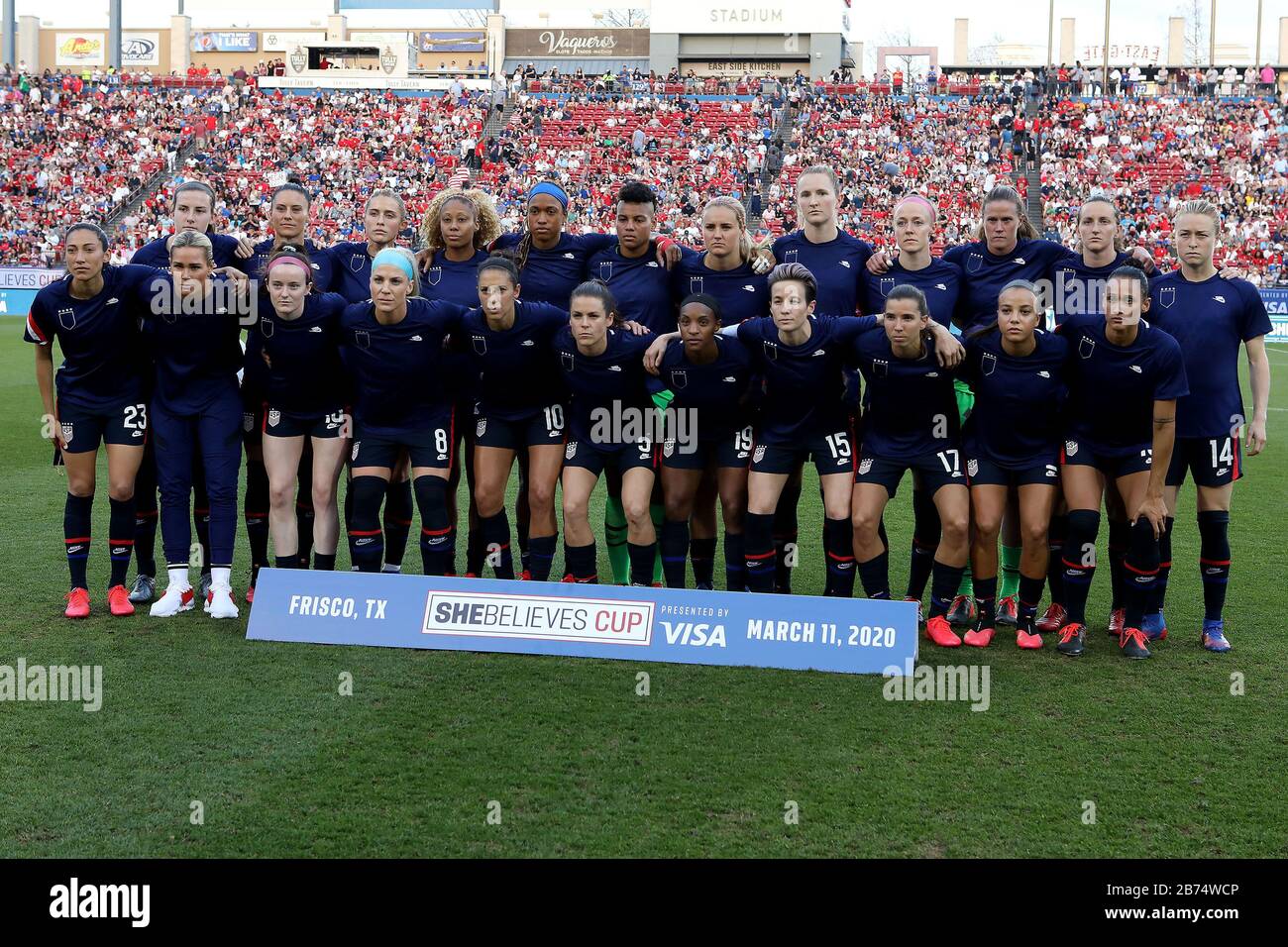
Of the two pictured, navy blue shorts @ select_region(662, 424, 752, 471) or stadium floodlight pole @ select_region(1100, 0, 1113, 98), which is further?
stadium floodlight pole @ select_region(1100, 0, 1113, 98)

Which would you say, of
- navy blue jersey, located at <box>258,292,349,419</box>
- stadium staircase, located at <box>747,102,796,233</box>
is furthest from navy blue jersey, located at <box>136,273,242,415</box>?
stadium staircase, located at <box>747,102,796,233</box>

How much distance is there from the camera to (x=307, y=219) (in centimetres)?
728

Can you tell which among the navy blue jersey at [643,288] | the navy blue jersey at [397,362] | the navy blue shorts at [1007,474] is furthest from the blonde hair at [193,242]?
the navy blue shorts at [1007,474]

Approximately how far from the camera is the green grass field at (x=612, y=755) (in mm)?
4031

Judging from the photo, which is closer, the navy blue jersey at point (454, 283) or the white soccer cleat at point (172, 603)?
the white soccer cleat at point (172, 603)

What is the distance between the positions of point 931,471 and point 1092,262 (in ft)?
4.38

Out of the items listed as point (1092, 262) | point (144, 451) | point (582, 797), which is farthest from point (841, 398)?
point (144, 451)

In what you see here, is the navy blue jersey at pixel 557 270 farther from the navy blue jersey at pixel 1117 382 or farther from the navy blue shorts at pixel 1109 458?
the navy blue shorts at pixel 1109 458

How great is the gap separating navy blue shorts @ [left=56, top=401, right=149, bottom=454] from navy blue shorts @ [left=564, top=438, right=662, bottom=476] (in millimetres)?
2216

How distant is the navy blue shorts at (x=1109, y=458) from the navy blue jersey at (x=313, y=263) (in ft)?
→ 12.6

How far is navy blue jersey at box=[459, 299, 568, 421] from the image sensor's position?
6609 mm

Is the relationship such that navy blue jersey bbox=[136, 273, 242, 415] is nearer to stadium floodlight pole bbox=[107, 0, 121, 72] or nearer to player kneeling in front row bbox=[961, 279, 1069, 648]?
player kneeling in front row bbox=[961, 279, 1069, 648]

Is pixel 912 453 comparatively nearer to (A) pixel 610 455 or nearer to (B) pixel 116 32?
(A) pixel 610 455
